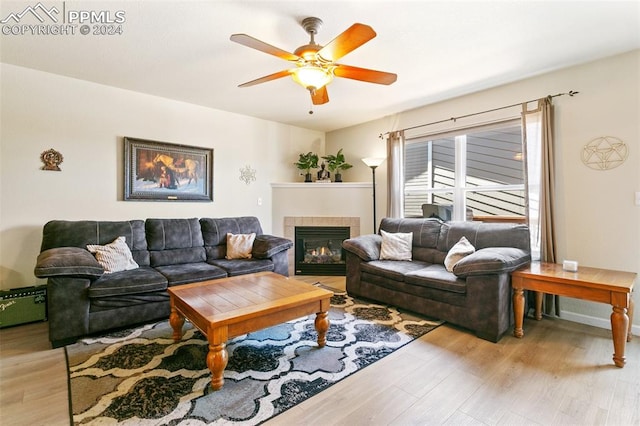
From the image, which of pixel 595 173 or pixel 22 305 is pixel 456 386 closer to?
pixel 595 173

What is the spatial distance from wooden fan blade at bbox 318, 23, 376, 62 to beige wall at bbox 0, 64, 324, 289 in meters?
2.76

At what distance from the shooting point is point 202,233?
3.94 m

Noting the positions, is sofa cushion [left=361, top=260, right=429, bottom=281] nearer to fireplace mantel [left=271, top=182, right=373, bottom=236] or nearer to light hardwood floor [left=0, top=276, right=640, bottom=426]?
light hardwood floor [left=0, top=276, right=640, bottom=426]

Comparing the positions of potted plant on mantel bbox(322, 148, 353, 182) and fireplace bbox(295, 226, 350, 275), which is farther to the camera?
potted plant on mantel bbox(322, 148, 353, 182)

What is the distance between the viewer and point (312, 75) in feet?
7.40

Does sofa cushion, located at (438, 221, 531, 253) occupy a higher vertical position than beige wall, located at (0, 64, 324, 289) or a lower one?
lower

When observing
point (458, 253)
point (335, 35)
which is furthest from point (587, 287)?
point (335, 35)

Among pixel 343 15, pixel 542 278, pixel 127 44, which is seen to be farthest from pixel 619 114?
pixel 127 44

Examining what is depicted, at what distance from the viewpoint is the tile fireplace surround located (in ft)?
15.9

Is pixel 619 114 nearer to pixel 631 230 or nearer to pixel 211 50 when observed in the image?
pixel 631 230

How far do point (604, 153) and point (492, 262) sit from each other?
1619mm

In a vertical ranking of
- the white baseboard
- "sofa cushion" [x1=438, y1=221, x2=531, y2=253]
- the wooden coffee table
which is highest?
"sofa cushion" [x1=438, y1=221, x2=531, y2=253]

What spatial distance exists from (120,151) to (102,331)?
212cm

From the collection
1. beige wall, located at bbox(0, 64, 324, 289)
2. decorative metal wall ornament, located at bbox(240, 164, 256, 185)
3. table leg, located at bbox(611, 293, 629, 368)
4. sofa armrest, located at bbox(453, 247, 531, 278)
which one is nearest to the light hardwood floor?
table leg, located at bbox(611, 293, 629, 368)
